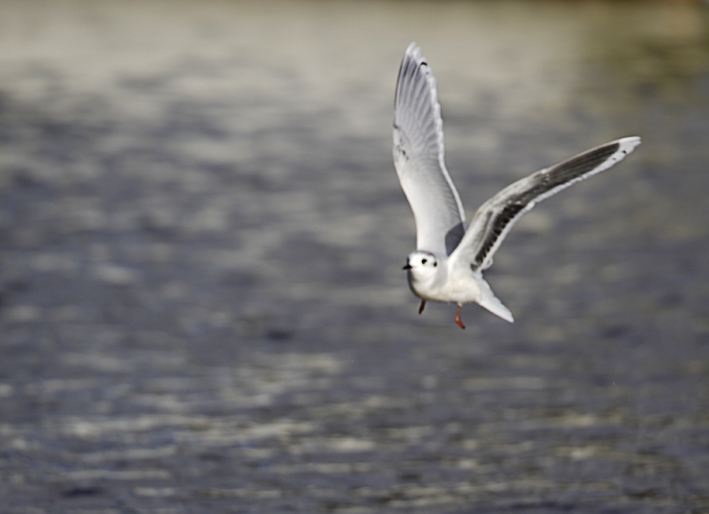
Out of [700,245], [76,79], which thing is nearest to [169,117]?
[76,79]

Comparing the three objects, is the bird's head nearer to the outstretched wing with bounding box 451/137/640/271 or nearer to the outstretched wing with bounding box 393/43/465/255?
the outstretched wing with bounding box 451/137/640/271

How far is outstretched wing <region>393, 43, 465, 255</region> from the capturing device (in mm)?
10805

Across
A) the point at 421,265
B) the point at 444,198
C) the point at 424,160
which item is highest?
the point at 424,160

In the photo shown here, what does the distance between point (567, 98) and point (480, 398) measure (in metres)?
32.5

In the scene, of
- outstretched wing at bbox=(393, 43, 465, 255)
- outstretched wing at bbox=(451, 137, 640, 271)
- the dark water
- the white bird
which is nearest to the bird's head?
the white bird

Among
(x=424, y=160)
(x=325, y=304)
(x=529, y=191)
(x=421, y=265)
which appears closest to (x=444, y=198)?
(x=424, y=160)

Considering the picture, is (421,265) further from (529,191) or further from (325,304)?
(325,304)

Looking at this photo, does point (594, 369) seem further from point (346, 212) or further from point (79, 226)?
point (79, 226)

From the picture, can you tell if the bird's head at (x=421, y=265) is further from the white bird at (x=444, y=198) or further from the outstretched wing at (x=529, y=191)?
the outstretched wing at (x=529, y=191)

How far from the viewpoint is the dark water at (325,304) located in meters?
21.7

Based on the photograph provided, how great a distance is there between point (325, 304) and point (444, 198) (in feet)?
59.6

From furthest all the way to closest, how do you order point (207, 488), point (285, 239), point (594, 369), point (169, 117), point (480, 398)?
point (169, 117) → point (285, 239) → point (594, 369) → point (480, 398) → point (207, 488)

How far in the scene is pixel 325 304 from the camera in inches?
1149

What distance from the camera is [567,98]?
2140 inches
